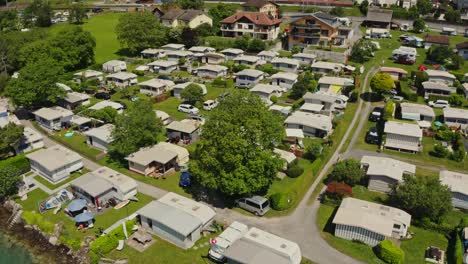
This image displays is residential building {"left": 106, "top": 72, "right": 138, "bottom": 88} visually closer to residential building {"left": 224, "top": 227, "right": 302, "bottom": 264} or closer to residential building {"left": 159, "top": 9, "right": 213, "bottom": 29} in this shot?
residential building {"left": 159, "top": 9, "right": 213, "bottom": 29}

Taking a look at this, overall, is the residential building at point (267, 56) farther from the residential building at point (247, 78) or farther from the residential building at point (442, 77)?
the residential building at point (442, 77)

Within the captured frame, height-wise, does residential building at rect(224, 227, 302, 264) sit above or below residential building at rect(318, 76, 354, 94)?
below

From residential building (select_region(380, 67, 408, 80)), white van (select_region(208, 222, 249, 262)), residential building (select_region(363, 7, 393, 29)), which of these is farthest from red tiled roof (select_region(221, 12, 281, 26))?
white van (select_region(208, 222, 249, 262))

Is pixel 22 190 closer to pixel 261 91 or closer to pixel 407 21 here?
pixel 261 91

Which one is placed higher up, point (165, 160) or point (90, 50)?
point (90, 50)

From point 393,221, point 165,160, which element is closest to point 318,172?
point 393,221

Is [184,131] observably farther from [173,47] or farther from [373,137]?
[173,47]
